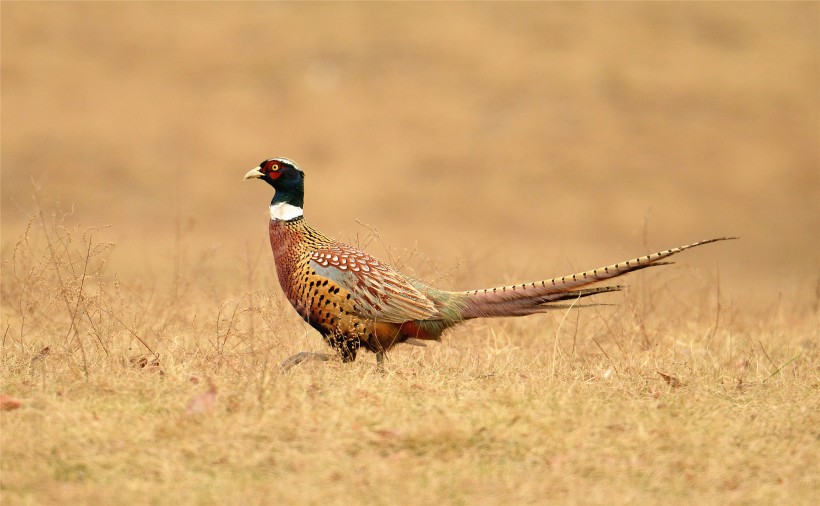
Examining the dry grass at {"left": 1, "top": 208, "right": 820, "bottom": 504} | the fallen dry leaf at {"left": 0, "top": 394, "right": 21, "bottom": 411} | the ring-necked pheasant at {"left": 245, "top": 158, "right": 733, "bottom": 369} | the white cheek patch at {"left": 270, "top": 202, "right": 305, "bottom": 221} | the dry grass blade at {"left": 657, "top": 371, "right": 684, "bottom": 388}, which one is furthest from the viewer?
the white cheek patch at {"left": 270, "top": 202, "right": 305, "bottom": 221}

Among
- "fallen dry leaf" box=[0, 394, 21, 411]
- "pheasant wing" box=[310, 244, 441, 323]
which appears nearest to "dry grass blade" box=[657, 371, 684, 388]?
"pheasant wing" box=[310, 244, 441, 323]

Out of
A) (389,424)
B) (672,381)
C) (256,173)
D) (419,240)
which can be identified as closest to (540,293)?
(672,381)

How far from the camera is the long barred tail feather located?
221 inches

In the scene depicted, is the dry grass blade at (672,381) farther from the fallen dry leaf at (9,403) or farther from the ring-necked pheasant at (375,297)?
the fallen dry leaf at (9,403)

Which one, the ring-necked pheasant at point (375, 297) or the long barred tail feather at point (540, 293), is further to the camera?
the ring-necked pheasant at point (375, 297)

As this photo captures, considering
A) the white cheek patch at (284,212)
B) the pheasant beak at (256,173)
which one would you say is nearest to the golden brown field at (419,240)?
the white cheek patch at (284,212)

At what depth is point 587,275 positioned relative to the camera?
5.67 metres

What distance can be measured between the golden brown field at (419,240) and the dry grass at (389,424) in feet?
0.06

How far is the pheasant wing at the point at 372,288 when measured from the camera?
19.1ft

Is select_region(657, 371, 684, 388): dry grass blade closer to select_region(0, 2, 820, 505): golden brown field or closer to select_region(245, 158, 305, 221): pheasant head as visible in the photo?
select_region(0, 2, 820, 505): golden brown field

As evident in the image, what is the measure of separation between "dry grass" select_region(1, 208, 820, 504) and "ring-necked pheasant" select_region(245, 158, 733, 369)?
20cm

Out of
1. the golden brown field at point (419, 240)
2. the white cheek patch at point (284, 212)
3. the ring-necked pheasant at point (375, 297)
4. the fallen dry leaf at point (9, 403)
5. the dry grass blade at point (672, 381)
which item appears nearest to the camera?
the golden brown field at point (419, 240)

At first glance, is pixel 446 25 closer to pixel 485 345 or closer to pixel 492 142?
pixel 492 142

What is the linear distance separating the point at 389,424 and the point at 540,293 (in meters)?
1.55
